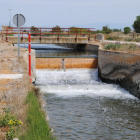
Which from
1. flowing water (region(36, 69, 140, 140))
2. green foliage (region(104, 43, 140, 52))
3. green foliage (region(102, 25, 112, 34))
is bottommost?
flowing water (region(36, 69, 140, 140))

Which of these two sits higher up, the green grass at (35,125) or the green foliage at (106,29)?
the green foliage at (106,29)

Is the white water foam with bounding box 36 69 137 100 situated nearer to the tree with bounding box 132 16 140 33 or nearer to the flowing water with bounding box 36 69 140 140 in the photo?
the flowing water with bounding box 36 69 140 140

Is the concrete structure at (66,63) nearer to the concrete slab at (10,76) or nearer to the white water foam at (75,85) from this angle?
the white water foam at (75,85)

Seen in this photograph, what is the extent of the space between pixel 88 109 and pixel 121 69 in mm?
5441

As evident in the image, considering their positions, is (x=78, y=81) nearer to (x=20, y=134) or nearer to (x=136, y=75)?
(x=136, y=75)

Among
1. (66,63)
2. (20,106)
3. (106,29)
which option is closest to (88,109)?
(20,106)

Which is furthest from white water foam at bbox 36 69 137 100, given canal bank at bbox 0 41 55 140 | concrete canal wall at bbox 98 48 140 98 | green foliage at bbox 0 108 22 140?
green foliage at bbox 0 108 22 140

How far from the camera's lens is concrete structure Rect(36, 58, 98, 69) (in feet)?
57.9

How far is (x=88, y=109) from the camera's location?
34.4 ft

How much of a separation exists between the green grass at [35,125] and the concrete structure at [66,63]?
1181 cm

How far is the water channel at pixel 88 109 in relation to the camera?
7995 millimetres

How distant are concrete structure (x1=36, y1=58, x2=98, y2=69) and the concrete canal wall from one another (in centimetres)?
94

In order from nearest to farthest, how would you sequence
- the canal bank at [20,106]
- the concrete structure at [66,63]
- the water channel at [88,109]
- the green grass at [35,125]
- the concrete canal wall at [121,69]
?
the green grass at [35,125] → the canal bank at [20,106] → the water channel at [88,109] → the concrete canal wall at [121,69] → the concrete structure at [66,63]

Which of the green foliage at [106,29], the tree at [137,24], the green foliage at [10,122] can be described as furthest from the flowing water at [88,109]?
the green foliage at [106,29]
